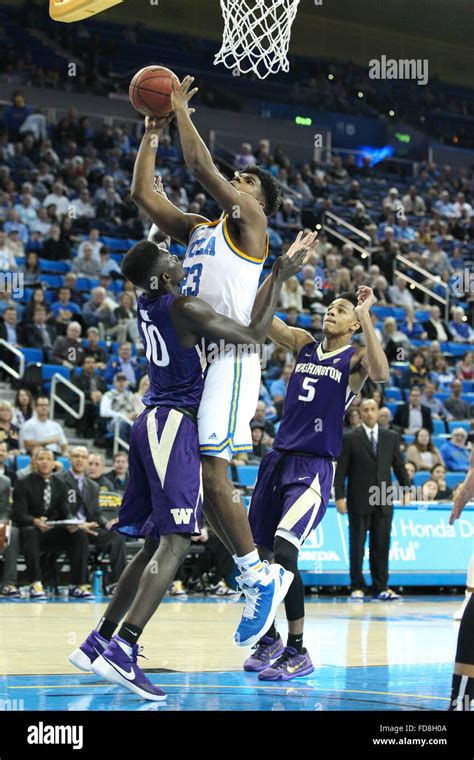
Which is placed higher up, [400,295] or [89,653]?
[400,295]

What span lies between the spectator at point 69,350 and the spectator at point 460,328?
8.44m

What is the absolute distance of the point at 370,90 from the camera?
28.6 metres

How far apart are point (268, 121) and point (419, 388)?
9.96 m

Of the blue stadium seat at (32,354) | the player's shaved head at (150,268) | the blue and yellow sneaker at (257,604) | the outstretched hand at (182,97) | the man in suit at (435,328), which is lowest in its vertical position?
the blue and yellow sneaker at (257,604)

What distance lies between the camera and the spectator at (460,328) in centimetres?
2064

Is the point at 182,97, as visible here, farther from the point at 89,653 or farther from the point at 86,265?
the point at 86,265

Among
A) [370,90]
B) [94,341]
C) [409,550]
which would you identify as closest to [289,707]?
[409,550]

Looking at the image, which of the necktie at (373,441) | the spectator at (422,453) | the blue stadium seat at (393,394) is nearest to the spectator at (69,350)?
the necktie at (373,441)

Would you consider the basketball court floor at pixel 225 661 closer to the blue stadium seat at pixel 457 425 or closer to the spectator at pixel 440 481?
the spectator at pixel 440 481

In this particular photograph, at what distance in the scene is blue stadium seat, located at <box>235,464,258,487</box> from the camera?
13.3m

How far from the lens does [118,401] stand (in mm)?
14266

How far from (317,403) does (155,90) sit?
6.92 ft

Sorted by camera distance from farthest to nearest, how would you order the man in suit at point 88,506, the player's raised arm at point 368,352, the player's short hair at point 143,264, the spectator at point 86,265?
the spectator at point 86,265, the man in suit at point 88,506, the player's raised arm at point 368,352, the player's short hair at point 143,264

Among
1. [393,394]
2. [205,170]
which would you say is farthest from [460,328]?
[205,170]
